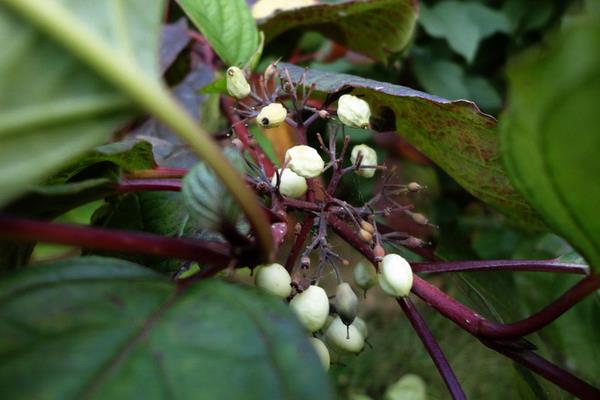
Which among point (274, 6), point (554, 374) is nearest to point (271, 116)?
point (554, 374)

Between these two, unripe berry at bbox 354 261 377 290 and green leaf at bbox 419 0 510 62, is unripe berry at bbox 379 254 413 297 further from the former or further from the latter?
green leaf at bbox 419 0 510 62

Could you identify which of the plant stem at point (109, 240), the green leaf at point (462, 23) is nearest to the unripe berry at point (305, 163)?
the plant stem at point (109, 240)

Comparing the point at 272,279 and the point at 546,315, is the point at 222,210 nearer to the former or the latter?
the point at 272,279

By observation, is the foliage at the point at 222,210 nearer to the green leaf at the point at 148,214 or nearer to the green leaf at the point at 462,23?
the green leaf at the point at 148,214

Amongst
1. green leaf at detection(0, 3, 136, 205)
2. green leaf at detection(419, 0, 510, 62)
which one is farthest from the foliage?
green leaf at detection(419, 0, 510, 62)

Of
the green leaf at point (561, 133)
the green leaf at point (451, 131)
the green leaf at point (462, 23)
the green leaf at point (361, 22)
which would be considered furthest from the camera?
the green leaf at point (462, 23)

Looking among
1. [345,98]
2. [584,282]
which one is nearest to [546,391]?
[584,282]
